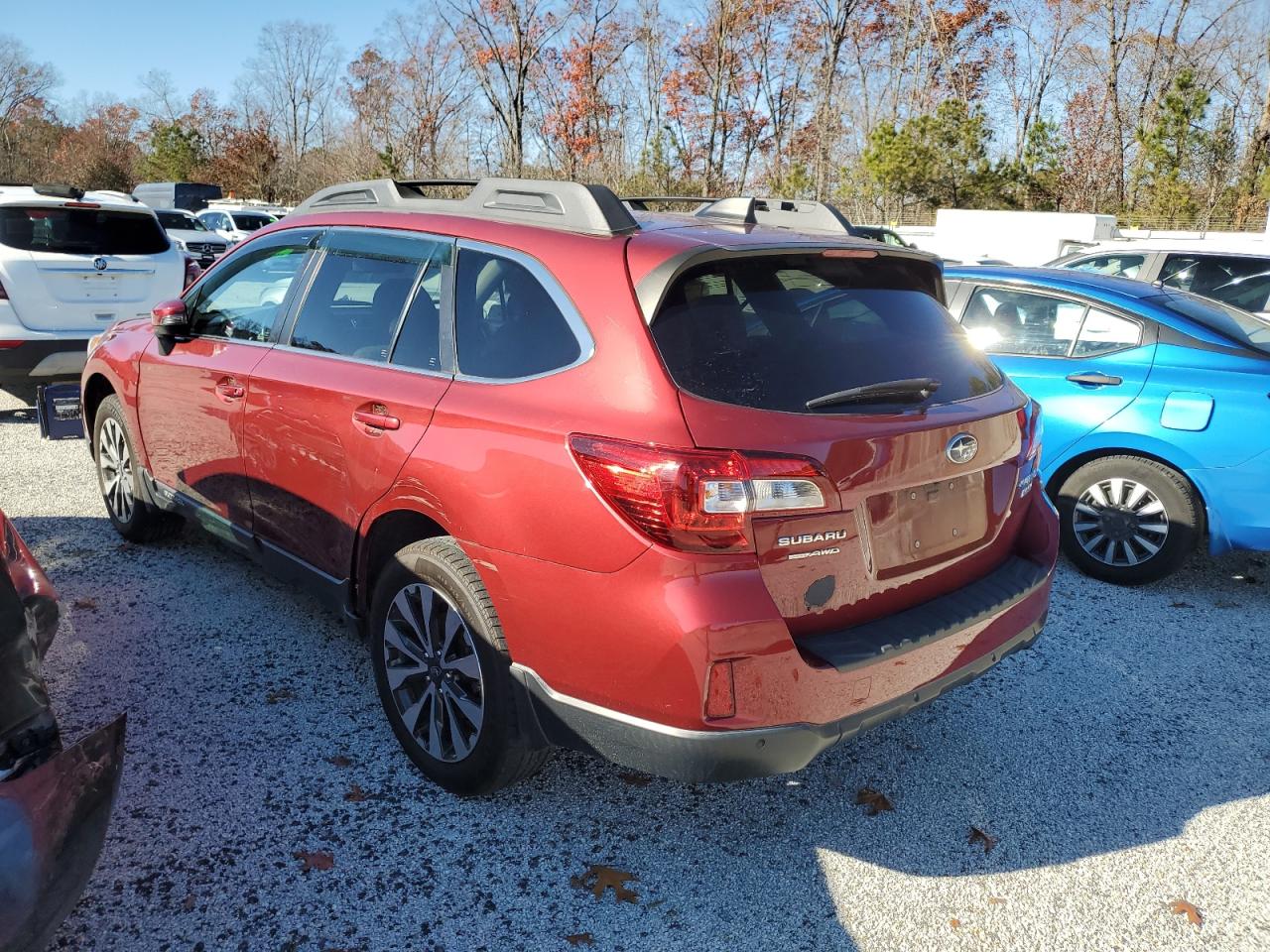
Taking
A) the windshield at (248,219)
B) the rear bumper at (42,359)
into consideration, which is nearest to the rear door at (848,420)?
the rear bumper at (42,359)

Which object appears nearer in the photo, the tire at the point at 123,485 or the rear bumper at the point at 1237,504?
the rear bumper at the point at 1237,504

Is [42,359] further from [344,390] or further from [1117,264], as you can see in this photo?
[1117,264]

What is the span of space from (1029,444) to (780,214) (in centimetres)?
124

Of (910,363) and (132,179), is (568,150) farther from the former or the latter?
(132,179)

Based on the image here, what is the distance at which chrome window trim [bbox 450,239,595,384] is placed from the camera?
257cm

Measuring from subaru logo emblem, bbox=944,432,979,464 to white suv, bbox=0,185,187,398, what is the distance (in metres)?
7.32

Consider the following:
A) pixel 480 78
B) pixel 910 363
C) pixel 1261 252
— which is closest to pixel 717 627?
pixel 910 363

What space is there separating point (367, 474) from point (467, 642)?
69 cm

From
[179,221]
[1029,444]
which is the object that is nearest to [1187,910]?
[1029,444]

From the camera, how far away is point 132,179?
59.5 m

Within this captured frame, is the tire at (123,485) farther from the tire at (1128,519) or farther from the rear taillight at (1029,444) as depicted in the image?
the tire at (1128,519)

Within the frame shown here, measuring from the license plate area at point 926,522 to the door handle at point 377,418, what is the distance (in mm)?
1486

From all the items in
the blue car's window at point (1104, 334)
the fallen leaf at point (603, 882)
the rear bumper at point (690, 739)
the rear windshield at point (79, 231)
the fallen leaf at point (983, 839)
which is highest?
the rear windshield at point (79, 231)

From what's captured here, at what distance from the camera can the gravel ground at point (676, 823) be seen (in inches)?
100
